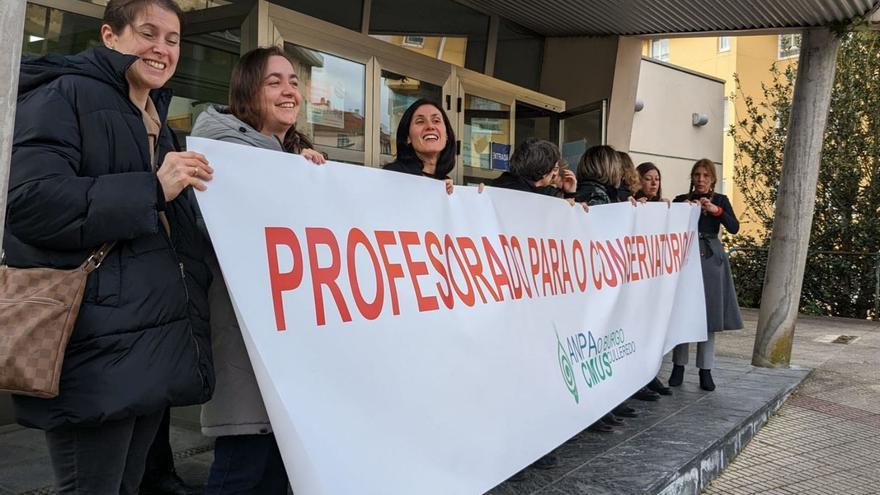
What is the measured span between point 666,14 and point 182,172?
20.7 feet

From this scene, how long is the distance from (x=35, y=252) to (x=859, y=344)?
9.64m

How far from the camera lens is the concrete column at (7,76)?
1.30m

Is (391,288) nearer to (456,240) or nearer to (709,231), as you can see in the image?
(456,240)

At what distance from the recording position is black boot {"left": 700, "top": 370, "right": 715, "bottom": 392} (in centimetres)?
537

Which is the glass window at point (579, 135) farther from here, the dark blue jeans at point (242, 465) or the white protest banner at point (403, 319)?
the dark blue jeans at point (242, 465)

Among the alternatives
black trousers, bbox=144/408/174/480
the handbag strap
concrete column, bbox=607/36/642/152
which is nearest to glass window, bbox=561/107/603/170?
concrete column, bbox=607/36/642/152

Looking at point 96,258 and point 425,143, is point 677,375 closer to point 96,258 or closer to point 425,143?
point 425,143

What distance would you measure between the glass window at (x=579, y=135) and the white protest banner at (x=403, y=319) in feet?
14.5

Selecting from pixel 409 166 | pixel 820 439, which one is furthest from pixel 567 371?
pixel 820 439

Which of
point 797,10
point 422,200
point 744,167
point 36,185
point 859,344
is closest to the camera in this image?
point 36,185

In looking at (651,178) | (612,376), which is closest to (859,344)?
(651,178)

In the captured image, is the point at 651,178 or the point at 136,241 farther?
the point at 651,178

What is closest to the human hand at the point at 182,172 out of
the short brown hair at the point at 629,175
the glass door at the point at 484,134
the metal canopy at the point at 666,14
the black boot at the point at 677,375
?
the short brown hair at the point at 629,175

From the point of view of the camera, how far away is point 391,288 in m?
2.36
